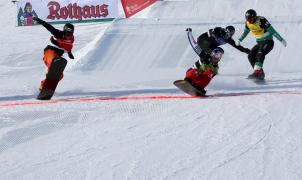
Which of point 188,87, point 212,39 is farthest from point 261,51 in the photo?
point 188,87

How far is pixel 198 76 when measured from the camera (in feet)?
28.5

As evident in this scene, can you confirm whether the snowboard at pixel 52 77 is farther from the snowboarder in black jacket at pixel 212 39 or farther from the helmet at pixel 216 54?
the helmet at pixel 216 54

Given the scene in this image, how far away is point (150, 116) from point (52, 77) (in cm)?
242

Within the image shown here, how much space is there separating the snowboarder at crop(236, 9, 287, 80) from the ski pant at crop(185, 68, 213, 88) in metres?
1.75

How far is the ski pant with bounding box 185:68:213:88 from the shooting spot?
864 cm

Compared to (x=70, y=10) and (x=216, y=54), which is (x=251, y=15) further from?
(x=70, y=10)

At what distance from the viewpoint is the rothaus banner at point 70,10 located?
17.8 meters

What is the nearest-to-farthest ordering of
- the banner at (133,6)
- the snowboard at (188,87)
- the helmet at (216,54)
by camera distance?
the snowboard at (188,87) < the helmet at (216,54) < the banner at (133,6)

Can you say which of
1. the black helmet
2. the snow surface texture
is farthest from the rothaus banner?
the black helmet

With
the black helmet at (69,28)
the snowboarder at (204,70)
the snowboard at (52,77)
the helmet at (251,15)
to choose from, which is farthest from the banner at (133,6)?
the snowboarder at (204,70)

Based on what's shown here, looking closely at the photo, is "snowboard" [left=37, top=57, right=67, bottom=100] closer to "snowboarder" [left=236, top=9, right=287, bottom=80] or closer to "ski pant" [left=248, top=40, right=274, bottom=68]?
"snowboarder" [left=236, top=9, right=287, bottom=80]

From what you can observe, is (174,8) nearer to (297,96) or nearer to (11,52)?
(11,52)

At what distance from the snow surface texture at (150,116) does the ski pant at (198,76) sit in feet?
1.30

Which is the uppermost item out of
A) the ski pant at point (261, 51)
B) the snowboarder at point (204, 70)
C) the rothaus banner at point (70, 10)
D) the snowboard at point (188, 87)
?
the snowboarder at point (204, 70)
